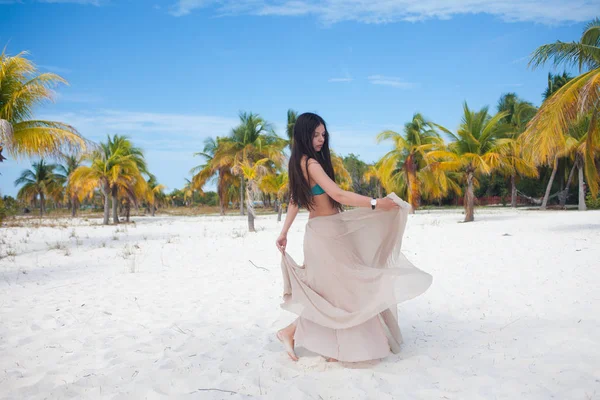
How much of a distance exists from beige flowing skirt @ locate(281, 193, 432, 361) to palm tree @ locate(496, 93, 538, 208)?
11.8m

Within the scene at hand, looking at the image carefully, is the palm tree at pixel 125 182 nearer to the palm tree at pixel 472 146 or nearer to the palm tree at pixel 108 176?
the palm tree at pixel 108 176

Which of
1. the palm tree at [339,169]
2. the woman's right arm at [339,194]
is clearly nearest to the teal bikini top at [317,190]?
the woman's right arm at [339,194]

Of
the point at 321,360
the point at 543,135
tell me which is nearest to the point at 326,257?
the point at 321,360

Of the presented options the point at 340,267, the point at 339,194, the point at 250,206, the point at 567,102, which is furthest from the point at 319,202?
the point at 250,206

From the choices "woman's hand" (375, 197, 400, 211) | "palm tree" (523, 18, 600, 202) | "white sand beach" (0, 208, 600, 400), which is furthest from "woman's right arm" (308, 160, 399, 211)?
"palm tree" (523, 18, 600, 202)

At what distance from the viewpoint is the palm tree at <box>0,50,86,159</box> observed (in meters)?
10.7

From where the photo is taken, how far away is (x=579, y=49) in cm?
1129

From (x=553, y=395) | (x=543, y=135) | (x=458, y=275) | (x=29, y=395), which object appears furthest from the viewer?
(x=543, y=135)

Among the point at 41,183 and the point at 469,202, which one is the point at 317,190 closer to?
the point at 469,202

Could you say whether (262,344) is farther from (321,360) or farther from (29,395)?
(29,395)

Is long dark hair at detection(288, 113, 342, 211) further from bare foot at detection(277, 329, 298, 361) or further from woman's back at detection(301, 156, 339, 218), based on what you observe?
bare foot at detection(277, 329, 298, 361)

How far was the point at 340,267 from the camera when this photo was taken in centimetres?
307

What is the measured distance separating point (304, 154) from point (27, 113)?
11.5 metres

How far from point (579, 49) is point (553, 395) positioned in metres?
Result: 12.1
